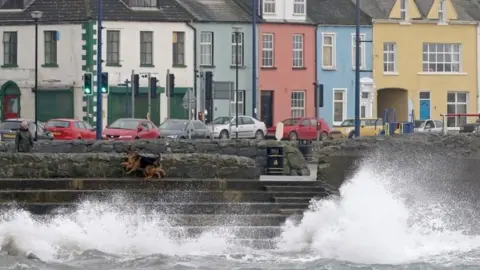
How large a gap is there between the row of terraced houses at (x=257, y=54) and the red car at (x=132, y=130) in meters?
3.74

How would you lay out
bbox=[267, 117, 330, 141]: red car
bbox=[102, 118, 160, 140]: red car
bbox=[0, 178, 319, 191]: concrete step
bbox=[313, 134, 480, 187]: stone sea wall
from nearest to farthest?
bbox=[0, 178, 319, 191]: concrete step → bbox=[313, 134, 480, 187]: stone sea wall → bbox=[102, 118, 160, 140]: red car → bbox=[267, 117, 330, 141]: red car

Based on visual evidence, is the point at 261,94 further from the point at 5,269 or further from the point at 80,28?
the point at 5,269

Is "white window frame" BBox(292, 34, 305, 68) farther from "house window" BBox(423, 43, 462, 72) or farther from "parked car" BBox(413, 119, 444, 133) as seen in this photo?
"house window" BBox(423, 43, 462, 72)

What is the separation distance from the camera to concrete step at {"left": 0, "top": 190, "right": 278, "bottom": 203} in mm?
29250

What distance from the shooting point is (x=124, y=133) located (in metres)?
53.5


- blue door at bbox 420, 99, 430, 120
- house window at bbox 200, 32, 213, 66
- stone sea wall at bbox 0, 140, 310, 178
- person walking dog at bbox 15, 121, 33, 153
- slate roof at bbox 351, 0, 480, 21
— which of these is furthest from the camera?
blue door at bbox 420, 99, 430, 120

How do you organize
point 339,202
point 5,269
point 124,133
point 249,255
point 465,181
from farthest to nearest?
point 124,133, point 465,181, point 339,202, point 249,255, point 5,269

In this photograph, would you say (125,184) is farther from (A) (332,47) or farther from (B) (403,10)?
(B) (403,10)

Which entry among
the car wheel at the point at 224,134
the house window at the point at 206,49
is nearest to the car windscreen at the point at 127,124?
the car wheel at the point at 224,134

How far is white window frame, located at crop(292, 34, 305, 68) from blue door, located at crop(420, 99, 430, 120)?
24.3ft

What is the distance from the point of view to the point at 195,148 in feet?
114

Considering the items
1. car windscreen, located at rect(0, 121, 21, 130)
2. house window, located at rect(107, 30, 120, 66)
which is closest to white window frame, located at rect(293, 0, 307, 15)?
house window, located at rect(107, 30, 120, 66)

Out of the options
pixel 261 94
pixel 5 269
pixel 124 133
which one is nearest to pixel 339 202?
pixel 5 269

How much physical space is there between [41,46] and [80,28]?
2047mm
